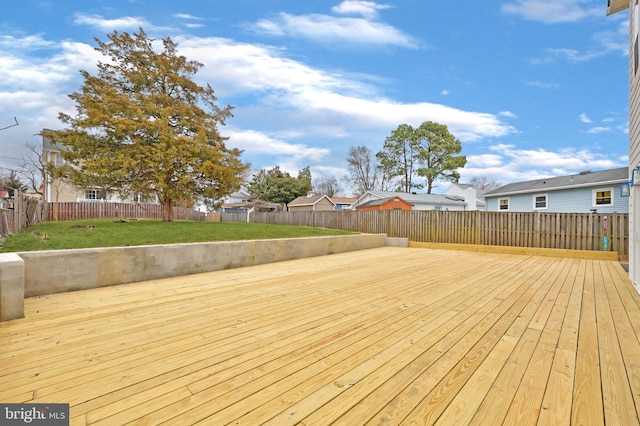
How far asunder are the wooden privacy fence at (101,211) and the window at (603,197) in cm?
Answer: 2447

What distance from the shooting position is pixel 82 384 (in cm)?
166

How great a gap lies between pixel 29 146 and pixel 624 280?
98.9ft

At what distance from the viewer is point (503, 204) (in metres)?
17.5

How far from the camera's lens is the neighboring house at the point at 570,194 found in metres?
12.9

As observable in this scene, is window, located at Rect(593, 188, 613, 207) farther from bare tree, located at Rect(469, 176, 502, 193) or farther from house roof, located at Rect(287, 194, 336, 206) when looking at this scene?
bare tree, located at Rect(469, 176, 502, 193)

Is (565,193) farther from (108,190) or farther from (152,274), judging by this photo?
(108,190)

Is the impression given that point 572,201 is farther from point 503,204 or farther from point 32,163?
point 32,163

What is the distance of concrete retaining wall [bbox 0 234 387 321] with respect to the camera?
9.19 ft

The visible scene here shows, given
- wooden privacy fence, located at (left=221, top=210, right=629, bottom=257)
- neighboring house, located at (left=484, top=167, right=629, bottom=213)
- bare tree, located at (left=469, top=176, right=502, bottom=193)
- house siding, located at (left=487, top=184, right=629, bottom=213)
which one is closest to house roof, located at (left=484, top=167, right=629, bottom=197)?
neighboring house, located at (left=484, top=167, right=629, bottom=213)

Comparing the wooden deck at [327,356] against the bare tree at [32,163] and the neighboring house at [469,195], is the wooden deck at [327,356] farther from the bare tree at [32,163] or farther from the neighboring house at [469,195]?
the bare tree at [32,163]

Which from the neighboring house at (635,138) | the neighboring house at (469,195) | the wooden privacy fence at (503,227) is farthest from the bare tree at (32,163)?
the neighboring house at (469,195)
